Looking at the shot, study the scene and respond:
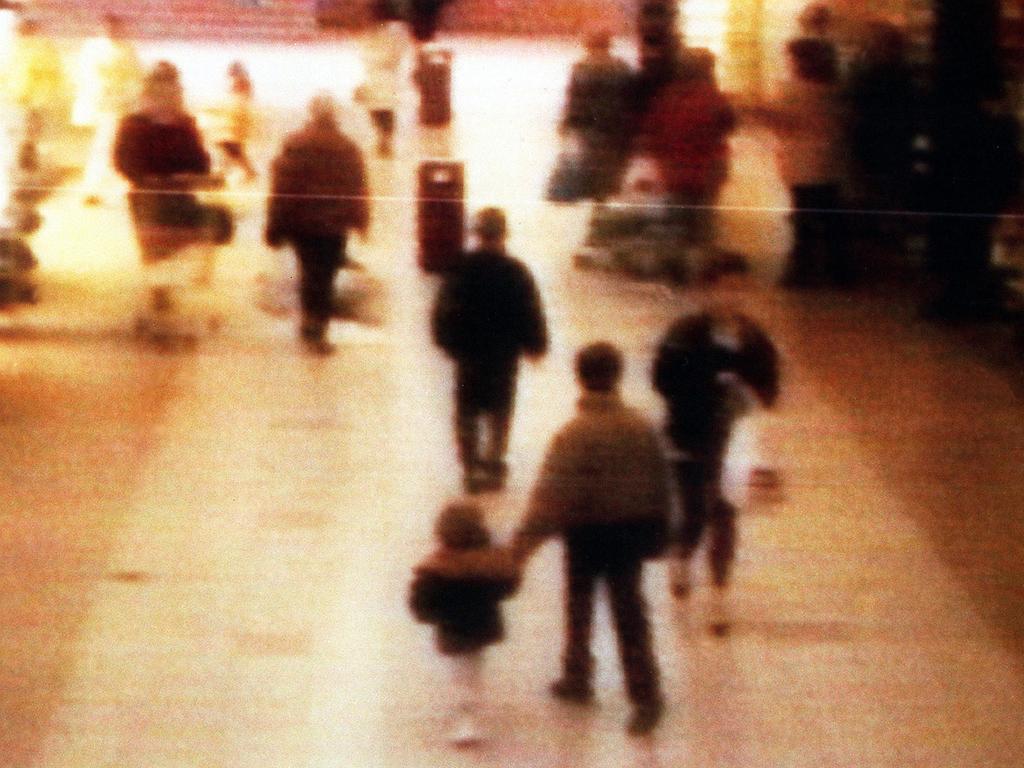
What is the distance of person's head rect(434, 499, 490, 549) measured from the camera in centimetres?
542

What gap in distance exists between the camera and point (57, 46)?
6754 mm

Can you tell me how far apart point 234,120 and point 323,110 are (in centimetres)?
34

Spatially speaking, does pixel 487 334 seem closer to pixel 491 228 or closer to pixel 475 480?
pixel 491 228

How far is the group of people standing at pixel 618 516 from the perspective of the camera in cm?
555

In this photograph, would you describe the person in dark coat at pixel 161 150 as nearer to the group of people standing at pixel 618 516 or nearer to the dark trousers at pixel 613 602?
the group of people standing at pixel 618 516

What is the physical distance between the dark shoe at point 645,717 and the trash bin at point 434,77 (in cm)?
246

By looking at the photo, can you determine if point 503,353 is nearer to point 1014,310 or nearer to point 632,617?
point 632,617

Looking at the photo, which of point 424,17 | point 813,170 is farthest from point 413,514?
point 813,170

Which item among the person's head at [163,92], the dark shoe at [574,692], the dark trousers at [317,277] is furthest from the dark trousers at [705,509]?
the person's head at [163,92]

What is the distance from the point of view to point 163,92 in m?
7.41

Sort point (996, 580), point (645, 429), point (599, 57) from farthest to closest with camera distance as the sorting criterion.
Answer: point (599, 57) < point (996, 580) < point (645, 429)

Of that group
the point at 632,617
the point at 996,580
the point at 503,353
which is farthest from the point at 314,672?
the point at 996,580

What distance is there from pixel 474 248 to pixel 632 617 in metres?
1.61

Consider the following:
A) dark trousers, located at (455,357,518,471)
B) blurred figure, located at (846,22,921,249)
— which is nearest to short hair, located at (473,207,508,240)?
dark trousers, located at (455,357,518,471)
